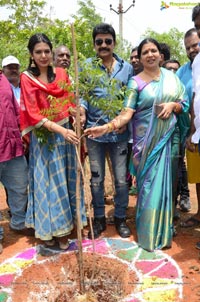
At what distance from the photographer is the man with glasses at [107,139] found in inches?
143

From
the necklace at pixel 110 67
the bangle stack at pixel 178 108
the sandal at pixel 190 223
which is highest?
the necklace at pixel 110 67

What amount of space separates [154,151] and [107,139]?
0.51 m

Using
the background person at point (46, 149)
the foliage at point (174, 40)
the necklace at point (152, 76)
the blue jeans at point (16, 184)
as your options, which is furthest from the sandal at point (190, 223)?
the foliage at point (174, 40)

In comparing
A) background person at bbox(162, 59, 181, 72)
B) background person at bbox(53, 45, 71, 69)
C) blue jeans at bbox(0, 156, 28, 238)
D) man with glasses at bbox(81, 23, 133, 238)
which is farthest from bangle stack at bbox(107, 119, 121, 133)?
background person at bbox(162, 59, 181, 72)

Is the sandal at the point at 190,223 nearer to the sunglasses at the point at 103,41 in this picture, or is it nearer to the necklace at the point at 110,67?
the necklace at the point at 110,67

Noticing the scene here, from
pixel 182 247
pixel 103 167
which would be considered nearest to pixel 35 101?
pixel 103 167

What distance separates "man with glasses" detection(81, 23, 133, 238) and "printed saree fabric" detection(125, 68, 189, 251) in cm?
20

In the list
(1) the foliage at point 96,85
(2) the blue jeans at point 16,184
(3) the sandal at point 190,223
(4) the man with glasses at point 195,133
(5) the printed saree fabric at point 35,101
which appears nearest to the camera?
(1) the foliage at point 96,85

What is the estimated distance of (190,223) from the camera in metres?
4.20

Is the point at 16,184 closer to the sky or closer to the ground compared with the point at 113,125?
closer to the ground

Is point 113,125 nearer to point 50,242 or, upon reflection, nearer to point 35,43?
point 35,43

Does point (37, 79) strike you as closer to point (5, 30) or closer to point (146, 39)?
point (146, 39)

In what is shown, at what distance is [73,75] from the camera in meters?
2.76

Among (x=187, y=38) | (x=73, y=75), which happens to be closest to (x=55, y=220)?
(x=73, y=75)
